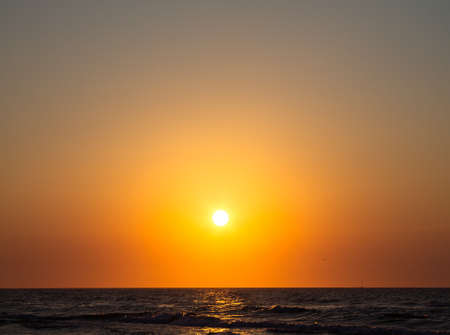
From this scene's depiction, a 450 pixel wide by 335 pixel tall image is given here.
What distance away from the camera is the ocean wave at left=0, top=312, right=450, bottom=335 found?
1593 inches

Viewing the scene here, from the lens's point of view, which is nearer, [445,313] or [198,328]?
[198,328]

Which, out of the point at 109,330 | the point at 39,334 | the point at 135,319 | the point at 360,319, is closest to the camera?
the point at 39,334

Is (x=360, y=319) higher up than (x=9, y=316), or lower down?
lower down

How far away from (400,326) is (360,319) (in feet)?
21.7

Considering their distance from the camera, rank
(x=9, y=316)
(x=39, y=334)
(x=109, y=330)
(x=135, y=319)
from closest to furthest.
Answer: (x=39, y=334), (x=109, y=330), (x=135, y=319), (x=9, y=316)

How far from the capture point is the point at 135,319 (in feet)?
176

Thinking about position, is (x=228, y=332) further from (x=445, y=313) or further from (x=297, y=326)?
(x=445, y=313)

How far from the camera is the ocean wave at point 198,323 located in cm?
4047

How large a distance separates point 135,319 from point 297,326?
19429 mm

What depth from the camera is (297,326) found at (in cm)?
4356

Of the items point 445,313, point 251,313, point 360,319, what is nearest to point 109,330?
point 251,313

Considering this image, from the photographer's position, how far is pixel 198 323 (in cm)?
4828

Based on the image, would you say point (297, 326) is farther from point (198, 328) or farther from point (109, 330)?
point (109, 330)

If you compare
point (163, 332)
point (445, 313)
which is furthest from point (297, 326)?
point (445, 313)
